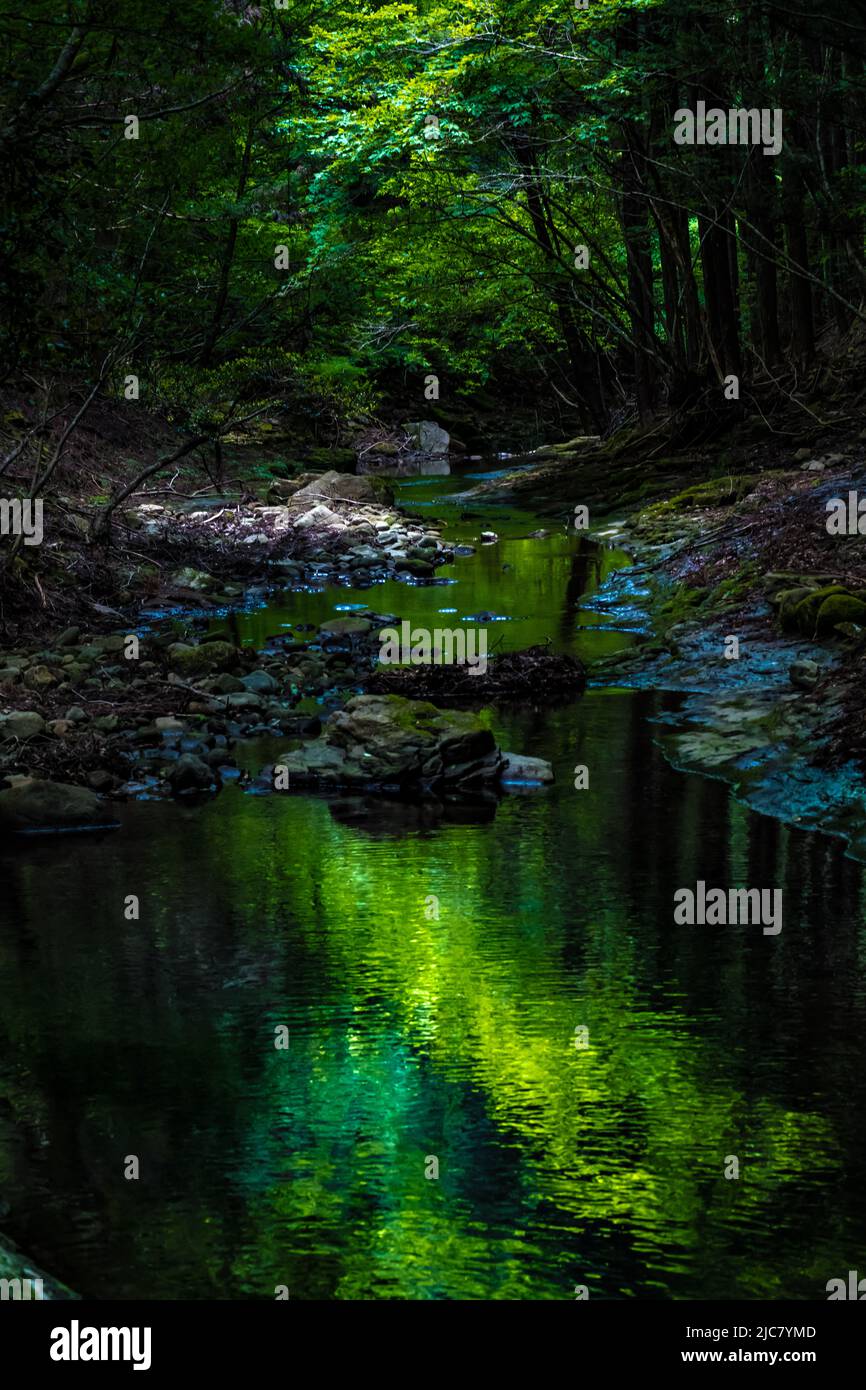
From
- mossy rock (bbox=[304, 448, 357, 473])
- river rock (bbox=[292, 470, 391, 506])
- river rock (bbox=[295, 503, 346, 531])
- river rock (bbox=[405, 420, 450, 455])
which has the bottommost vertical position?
river rock (bbox=[295, 503, 346, 531])

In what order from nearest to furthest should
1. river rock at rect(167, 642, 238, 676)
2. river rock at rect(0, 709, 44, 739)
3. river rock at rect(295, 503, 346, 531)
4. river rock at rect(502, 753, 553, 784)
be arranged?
1. river rock at rect(502, 753, 553, 784)
2. river rock at rect(0, 709, 44, 739)
3. river rock at rect(167, 642, 238, 676)
4. river rock at rect(295, 503, 346, 531)

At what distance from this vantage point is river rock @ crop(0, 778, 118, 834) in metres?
8.38

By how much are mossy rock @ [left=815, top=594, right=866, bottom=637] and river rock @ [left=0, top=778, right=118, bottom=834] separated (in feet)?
19.4

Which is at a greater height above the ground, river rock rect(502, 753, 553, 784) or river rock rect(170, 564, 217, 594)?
river rock rect(170, 564, 217, 594)

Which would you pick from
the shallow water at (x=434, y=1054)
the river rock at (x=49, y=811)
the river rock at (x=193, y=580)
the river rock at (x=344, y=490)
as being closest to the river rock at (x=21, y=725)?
the river rock at (x=49, y=811)

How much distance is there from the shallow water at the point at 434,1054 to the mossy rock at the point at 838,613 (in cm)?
319

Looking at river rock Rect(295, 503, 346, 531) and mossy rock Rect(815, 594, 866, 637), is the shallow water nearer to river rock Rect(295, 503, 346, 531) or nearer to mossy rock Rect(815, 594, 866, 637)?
mossy rock Rect(815, 594, 866, 637)

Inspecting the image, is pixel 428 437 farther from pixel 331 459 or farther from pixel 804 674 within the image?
pixel 804 674

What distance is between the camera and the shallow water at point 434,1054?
3.94 meters

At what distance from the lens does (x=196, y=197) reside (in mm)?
19047

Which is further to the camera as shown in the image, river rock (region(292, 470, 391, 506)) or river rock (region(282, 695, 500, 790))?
river rock (region(292, 470, 391, 506))

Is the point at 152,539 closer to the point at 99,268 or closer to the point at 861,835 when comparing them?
the point at 99,268

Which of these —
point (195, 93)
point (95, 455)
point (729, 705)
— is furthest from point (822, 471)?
point (95, 455)

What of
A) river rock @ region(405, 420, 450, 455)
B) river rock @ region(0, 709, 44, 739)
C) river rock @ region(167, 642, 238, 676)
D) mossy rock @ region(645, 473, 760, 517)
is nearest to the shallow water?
river rock @ region(0, 709, 44, 739)
